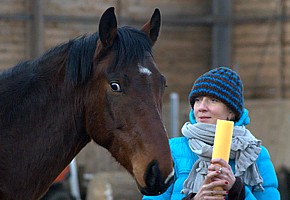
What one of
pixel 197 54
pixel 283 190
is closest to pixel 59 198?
pixel 283 190

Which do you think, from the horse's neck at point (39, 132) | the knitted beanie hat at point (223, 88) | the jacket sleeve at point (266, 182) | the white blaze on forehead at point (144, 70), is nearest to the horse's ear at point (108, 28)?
the white blaze on forehead at point (144, 70)

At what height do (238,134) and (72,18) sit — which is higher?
(238,134)

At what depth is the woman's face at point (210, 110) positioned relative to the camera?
3.72 m

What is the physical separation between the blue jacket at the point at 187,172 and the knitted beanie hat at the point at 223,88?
0.25m

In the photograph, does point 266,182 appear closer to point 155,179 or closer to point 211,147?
point 211,147

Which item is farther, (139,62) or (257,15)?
(257,15)

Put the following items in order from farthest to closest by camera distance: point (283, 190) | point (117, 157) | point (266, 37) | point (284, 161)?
point (266, 37) < point (284, 161) < point (283, 190) < point (117, 157)

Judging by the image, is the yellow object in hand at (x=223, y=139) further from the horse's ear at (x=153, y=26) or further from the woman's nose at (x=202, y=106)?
the horse's ear at (x=153, y=26)

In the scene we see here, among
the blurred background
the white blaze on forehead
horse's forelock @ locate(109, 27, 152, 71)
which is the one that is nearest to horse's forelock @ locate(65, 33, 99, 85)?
horse's forelock @ locate(109, 27, 152, 71)

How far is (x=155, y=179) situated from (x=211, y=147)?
14.0 inches

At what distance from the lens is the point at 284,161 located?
11.9 m

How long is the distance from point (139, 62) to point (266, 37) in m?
10.3

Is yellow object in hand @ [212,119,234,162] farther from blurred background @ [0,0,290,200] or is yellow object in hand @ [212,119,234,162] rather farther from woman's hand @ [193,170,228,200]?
blurred background @ [0,0,290,200]

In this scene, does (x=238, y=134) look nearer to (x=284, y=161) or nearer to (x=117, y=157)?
(x=117, y=157)
